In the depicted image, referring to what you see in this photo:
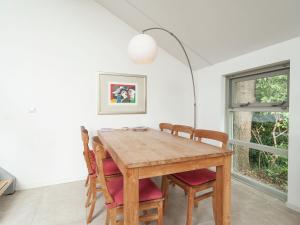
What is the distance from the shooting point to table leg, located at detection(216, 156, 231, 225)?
1378mm

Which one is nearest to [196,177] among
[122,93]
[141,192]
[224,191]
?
[224,191]

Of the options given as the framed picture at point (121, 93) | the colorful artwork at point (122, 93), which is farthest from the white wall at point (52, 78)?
the colorful artwork at point (122, 93)

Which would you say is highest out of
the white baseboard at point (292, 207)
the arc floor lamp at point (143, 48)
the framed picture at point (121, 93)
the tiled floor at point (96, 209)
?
the arc floor lamp at point (143, 48)

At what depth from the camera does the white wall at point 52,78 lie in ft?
7.43

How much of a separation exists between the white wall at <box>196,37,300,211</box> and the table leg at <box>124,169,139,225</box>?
1.74m

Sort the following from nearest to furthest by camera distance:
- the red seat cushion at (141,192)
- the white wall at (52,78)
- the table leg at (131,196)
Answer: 1. the table leg at (131,196)
2. the red seat cushion at (141,192)
3. the white wall at (52,78)

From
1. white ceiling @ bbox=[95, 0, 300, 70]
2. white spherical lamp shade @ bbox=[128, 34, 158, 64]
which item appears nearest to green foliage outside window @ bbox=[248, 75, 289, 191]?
white ceiling @ bbox=[95, 0, 300, 70]

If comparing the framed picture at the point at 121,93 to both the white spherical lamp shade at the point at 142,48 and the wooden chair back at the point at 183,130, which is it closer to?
the wooden chair back at the point at 183,130

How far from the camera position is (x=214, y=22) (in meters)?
2.11

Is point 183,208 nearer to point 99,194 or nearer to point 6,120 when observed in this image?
point 99,194

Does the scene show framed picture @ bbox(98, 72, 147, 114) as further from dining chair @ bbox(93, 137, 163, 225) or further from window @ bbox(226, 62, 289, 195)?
dining chair @ bbox(93, 137, 163, 225)

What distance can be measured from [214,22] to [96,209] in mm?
2506

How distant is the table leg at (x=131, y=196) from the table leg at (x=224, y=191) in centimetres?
71

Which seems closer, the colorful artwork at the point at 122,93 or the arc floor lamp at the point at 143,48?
the arc floor lamp at the point at 143,48
